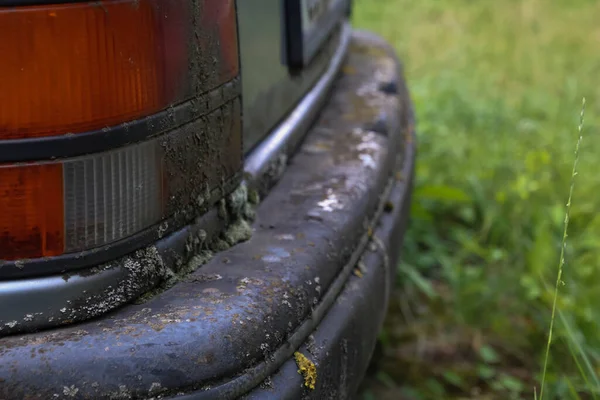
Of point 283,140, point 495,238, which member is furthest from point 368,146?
point 495,238

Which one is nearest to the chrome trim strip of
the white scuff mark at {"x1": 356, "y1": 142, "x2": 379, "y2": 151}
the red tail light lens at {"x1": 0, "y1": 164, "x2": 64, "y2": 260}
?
the white scuff mark at {"x1": 356, "y1": 142, "x2": 379, "y2": 151}

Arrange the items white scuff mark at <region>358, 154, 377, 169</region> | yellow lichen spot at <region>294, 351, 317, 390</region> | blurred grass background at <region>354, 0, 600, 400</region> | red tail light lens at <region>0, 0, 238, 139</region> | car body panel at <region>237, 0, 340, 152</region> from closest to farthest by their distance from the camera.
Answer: red tail light lens at <region>0, 0, 238, 139</region>
yellow lichen spot at <region>294, 351, 317, 390</region>
car body panel at <region>237, 0, 340, 152</region>
white scuff mark at <region>358, 154, 377, 169</region>
blurred grass background at <region>354, 0, 600, 400</region>

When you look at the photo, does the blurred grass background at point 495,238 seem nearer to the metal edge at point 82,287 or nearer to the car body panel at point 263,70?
the car body panel at point 263,70

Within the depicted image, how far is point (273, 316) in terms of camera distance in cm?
106

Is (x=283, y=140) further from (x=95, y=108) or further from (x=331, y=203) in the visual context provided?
(x=95, y=108)

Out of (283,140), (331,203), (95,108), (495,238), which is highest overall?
(95,108)

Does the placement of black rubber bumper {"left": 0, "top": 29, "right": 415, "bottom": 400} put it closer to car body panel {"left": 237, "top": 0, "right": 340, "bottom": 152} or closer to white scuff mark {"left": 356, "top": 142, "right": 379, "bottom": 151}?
white scuff mark {"left": 356, "top": 142, "right": 379, "bottom": 151}

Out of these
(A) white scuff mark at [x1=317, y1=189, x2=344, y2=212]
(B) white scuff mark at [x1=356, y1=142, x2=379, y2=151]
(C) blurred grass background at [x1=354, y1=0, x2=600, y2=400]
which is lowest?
(C) blurred grass background at [x1=354, y1=0, x2=600, y2=400]

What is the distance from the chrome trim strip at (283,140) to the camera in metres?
1.41

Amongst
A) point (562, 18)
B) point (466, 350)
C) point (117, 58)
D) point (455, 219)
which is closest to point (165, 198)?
point (117, 58)

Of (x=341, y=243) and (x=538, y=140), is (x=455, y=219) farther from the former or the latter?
(x=341, y=243)

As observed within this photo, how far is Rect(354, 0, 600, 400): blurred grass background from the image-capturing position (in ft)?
7.16

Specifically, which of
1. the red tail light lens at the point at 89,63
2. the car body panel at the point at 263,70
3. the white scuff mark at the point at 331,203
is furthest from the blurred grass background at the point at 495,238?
the red tail light lens at the point at 89,63

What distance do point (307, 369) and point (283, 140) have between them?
611mm
